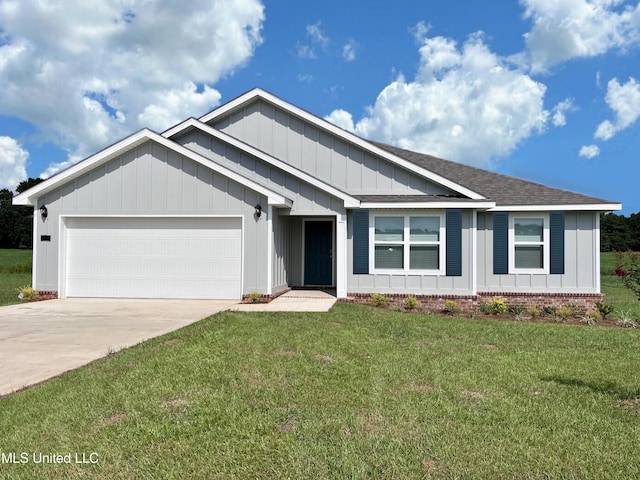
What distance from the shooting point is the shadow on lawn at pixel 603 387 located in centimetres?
463

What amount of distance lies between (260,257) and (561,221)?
860 centimetres

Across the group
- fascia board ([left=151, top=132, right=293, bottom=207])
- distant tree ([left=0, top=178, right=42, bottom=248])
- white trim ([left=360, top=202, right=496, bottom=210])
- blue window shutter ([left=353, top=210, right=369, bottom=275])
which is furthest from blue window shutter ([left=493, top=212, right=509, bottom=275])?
distant tree ([left=0, top=178, right=42, bottom=248])

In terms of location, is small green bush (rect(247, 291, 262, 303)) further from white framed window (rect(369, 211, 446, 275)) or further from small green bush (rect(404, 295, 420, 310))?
small green bush (rect(404, 295, 420, 310))

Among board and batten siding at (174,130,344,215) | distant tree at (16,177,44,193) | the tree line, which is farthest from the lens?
distant tree at (16,177,44,193)

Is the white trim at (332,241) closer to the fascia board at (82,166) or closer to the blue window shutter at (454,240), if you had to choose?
the blue window shutter at (454,240)

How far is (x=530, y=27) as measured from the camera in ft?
45.7

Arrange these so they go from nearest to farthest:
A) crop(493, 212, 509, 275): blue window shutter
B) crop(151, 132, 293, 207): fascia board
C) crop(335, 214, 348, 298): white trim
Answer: crop(151, 132, 293, 207): fascia board → crop(335, 214, 348, 298): white trim → crop(493, 212, 509, 275): blue window shutter

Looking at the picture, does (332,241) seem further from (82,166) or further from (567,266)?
(82,166)

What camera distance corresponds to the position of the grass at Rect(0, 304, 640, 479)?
3135mm

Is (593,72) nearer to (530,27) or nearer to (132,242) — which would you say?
(530,27)

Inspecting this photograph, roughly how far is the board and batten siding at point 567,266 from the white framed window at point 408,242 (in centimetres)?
163

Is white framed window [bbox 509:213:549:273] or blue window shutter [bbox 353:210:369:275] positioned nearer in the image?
blue window shutter [bbox 353:210:369:275]

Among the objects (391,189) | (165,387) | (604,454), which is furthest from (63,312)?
(604,454)

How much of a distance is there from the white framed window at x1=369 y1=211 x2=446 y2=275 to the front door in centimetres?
259
